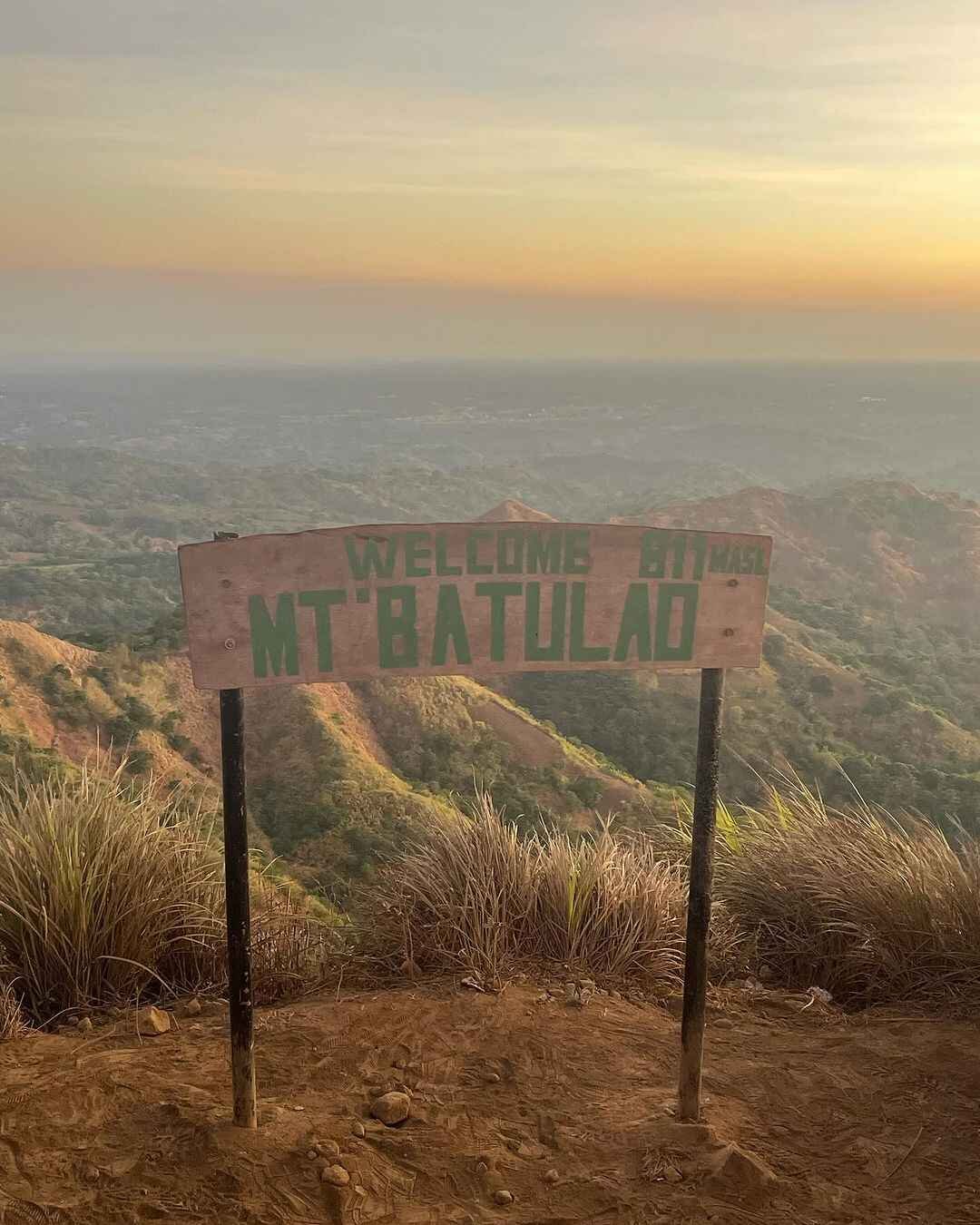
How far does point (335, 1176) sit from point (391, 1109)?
367 millimetres

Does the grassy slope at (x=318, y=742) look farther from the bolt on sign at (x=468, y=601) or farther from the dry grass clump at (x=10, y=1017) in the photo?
the bolt on sign at (x=468, y=601)

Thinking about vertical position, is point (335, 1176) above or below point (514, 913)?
above

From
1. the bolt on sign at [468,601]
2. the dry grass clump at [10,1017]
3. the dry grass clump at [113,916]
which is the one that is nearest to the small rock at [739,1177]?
the bolt on sign at [468,601]

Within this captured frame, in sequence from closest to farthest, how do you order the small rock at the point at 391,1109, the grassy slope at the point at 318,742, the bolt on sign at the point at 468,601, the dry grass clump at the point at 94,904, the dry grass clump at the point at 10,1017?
the bolt on sign at the point at 468,601 → the small rock at the point at 391,1109 → the dry grass clump at the point at 10,1017 → the dry grass clump at the point at 94,904 → the grassy slope at the point at 318,742

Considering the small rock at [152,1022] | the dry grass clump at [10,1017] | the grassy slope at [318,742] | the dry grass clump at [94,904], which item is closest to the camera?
the dry grass clump at [10,1017]

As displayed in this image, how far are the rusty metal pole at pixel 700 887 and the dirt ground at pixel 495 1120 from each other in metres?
0.16

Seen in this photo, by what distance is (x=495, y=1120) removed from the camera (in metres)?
3.20

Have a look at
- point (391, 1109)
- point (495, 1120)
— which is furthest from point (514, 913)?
point (391, 1109)

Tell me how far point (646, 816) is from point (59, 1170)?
2160 cm

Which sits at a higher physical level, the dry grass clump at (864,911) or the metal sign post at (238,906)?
the metal sign post at (238,906)

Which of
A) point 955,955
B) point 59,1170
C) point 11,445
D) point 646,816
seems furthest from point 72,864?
point 11,445

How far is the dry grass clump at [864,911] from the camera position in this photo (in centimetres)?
428

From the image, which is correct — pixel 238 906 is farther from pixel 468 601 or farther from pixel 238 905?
pixel 468 601

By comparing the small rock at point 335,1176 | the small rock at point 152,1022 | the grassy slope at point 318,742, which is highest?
the small rock at point 335,1176
